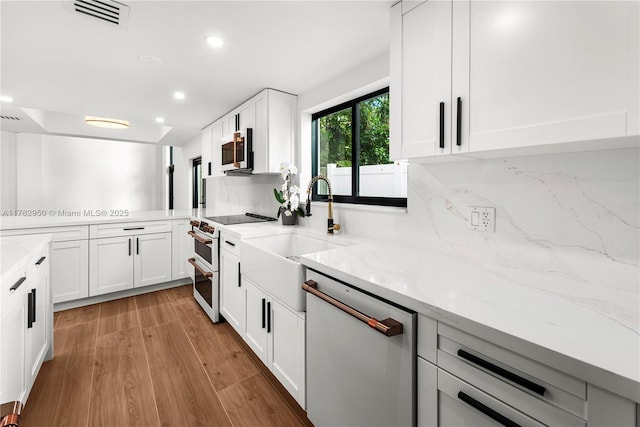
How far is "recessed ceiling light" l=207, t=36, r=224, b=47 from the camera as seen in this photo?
5.73 feet

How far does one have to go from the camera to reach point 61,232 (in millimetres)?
2867

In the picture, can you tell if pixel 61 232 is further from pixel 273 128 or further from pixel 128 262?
pixel 273 128

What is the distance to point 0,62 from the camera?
79.1 inches

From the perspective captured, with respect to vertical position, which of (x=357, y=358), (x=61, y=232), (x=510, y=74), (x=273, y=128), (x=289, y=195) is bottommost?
(x=357, y=358)

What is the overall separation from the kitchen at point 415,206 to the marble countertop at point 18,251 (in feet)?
Result: 0.11

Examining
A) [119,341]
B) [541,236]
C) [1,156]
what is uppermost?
[1,156]

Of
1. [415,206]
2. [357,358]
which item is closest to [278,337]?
[357,358]

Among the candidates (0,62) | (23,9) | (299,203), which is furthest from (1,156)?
(299,203)

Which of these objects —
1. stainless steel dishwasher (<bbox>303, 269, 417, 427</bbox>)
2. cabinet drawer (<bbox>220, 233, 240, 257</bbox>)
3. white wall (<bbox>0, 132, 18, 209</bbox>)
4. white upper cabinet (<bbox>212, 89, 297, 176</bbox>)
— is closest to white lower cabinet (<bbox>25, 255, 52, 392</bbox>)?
cabinet drawer (<bbox>220, 233, 240, 257</bbox>)

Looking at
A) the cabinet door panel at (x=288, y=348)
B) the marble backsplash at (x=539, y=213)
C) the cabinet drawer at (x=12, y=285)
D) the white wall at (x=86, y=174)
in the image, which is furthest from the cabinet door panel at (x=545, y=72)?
the white wall at (x=86, y=174)

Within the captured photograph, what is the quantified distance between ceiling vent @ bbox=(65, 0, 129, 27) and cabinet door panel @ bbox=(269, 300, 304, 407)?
1.78 m

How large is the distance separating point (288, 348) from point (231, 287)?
97 centimetres

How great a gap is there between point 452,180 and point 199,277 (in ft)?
8.80

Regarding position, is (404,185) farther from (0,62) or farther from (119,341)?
(0,62)
